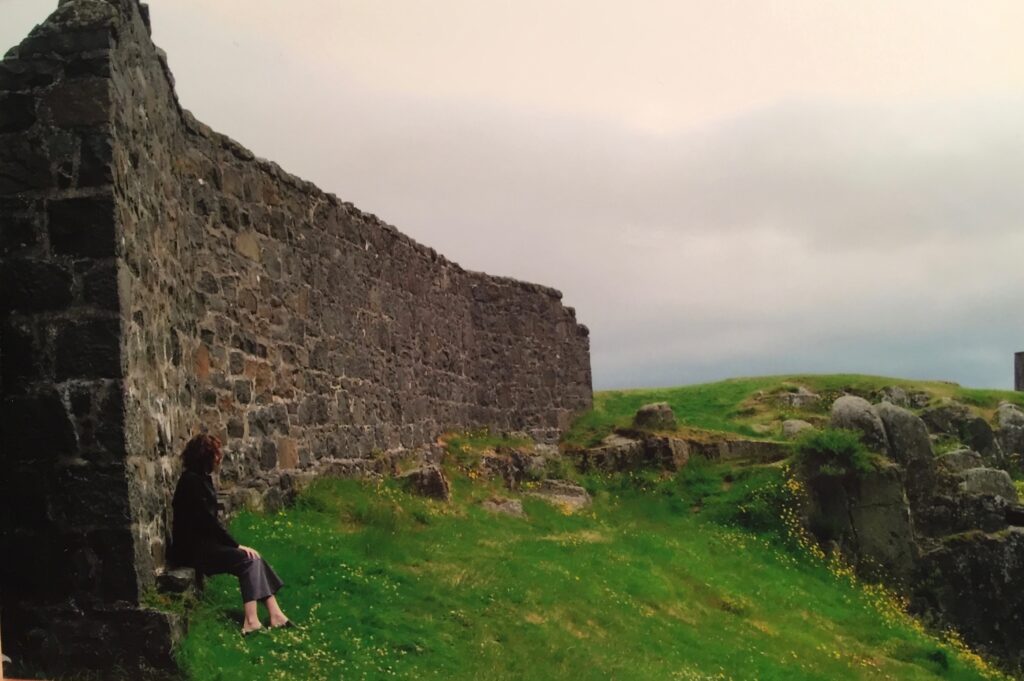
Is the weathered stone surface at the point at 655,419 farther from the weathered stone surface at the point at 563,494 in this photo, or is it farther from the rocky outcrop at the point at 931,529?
the rocky outcrop at the point at 931,529

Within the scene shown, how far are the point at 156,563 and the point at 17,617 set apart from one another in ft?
3.49

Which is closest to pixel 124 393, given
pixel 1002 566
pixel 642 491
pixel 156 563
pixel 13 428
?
pixel 13 428

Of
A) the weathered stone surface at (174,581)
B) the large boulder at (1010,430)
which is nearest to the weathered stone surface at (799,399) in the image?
the large boulder at (1010,430)

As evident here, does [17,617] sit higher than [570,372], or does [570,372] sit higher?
[570,372]

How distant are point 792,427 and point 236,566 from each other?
19.9m

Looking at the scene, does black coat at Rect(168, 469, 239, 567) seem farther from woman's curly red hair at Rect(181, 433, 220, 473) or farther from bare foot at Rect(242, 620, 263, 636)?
bare foot at Rect(242, 620, 263, 636)

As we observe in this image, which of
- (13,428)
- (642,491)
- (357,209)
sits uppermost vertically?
(357,209)

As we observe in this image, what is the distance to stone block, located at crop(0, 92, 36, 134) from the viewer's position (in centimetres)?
841

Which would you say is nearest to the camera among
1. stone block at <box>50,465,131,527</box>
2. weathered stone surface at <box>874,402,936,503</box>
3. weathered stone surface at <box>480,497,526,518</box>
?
stone block at <box>50,465,131,527</box>

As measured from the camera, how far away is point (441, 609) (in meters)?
10.5

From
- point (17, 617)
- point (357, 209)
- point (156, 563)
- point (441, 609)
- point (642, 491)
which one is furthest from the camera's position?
point (642, 491)

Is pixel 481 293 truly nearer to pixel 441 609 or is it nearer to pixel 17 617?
pixel 441 609

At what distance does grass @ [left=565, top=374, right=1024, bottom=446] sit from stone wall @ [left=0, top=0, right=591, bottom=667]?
38.7 ft

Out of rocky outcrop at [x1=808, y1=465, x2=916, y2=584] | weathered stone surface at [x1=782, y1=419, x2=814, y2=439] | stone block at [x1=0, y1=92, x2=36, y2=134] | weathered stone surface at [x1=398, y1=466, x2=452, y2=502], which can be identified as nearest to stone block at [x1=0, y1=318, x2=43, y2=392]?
stone block at [x1=0, y1=92, x2=36, y2=134]
